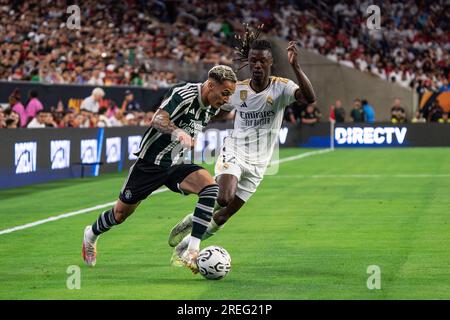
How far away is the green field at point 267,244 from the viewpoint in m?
9.97

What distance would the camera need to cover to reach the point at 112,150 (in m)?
28.3

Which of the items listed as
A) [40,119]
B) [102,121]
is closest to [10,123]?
[40,119]

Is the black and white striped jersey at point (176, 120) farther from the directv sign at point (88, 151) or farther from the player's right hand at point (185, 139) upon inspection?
the directv sign at point (88, 151)

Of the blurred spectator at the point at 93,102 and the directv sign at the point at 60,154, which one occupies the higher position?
the blurred spectator at the point at 93,102

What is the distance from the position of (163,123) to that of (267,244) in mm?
3363

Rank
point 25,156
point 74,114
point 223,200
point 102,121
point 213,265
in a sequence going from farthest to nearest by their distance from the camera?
1. point 102,121
2. point 74,114
3. point 25,156
4. point 223,200
5. point 213,265

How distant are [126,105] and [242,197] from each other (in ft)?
66.9

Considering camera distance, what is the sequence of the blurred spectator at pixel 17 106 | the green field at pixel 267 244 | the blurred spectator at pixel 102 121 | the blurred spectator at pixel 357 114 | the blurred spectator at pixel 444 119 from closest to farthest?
the green field at pixel 267 244
the blurred spectator at pixel 17 106
the blurred spectator at pixel 102 121
the blurred spectator at pixel 444 119
the blurred spectator at pixel 357 114

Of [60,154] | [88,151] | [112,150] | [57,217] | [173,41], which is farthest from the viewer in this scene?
[173,41]

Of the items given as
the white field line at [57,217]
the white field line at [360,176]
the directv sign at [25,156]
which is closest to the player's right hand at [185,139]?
the white field line at [57,217]

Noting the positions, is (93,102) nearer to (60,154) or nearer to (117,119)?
(117,119)

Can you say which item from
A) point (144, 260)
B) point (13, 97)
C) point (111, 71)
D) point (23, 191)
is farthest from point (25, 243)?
point (111, 71)

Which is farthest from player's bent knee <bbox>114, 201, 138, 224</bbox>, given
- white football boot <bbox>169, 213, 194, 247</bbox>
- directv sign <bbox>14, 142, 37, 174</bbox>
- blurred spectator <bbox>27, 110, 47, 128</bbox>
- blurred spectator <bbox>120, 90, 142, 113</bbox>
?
blurred spectator <bbox>120, 90, 142, 113</bbox>

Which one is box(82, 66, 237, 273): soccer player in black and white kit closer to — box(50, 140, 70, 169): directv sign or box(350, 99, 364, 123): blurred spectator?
box(50, 140, 70, 169): directv sign
